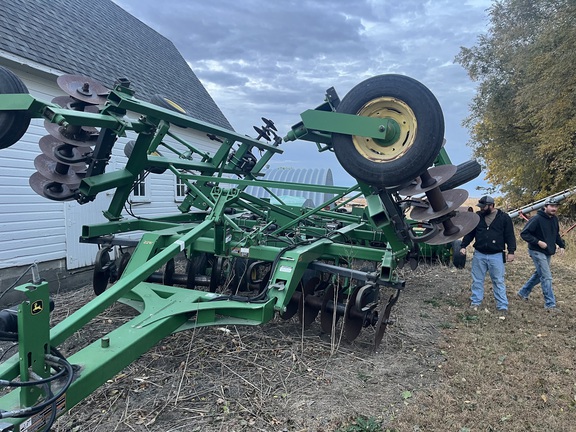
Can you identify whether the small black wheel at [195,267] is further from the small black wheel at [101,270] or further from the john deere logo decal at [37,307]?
the john deere logo decal at [37,307]

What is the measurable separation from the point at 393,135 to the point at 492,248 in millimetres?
3324

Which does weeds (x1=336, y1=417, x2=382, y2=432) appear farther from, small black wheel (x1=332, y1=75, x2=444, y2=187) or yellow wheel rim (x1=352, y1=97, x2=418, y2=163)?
yellow wheel rim (x1=352, y1=97, x2=418, y2=163)

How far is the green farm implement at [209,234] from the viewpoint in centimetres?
227

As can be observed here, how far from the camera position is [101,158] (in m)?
4.55

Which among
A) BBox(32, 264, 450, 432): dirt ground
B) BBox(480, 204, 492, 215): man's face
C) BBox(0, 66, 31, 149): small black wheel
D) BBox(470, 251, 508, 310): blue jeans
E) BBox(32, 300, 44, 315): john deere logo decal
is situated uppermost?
BBox(0, 66, 31, 149): small black wheel

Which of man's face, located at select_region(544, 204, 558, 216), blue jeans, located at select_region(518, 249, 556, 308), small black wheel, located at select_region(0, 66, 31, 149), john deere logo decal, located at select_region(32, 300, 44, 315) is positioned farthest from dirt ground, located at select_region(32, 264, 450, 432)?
man's face, located at select_region(544, 204, 558, 216)

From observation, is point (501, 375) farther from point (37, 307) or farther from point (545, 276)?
point (37, 307)

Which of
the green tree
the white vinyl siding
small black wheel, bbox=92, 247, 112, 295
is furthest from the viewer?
the green tree

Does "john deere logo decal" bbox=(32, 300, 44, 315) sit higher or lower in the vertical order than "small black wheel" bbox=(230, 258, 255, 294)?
higher

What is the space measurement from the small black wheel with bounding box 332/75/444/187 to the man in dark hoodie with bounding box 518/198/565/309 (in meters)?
3.73

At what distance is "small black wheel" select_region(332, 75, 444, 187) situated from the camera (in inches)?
131

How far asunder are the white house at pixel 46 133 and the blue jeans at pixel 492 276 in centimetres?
659

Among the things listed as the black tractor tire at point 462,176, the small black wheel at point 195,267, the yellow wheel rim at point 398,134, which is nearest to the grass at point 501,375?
the black tractor tire at point 462,176

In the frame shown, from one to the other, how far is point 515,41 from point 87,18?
1611 centimetres
